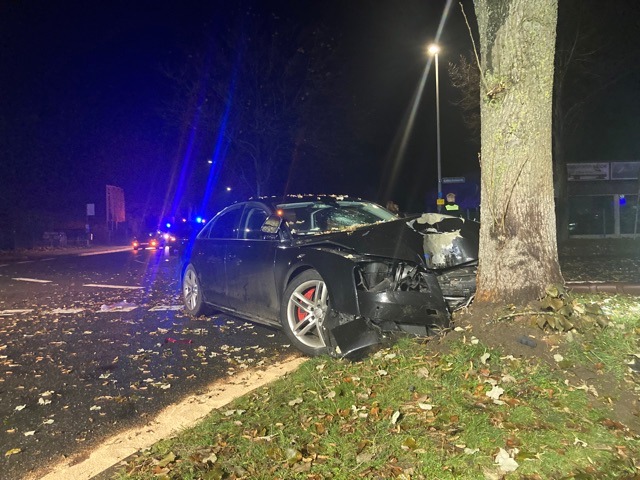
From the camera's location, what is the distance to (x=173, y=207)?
51.7 metres

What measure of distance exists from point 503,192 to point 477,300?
965 millimetres

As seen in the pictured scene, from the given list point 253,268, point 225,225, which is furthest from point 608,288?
point 225,225

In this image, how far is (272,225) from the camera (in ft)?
19.5

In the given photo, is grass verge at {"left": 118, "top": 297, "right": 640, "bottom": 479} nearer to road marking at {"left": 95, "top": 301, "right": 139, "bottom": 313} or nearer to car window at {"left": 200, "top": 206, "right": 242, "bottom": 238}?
car window at {"left": 200, "top": 206, "right": 242, "bottom": 238}

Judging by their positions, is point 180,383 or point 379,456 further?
point 180,383

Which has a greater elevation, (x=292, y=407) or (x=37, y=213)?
(x=37, y=213)

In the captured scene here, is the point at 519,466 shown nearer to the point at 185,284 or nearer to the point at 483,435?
the point at 483,435

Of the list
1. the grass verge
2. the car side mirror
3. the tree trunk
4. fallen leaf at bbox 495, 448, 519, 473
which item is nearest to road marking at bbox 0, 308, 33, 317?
the car side mirror

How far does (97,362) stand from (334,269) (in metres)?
2.92

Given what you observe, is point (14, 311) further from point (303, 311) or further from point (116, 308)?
point (303, 311)

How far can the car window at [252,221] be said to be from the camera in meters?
6.46

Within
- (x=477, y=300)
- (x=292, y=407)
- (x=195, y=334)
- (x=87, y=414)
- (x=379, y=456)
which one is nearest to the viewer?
(x=379, y=456)

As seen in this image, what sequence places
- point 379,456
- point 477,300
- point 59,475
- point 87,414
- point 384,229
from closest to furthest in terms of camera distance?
point 379,456, point 59,475, point 87,414, point 477,300, point 384,229

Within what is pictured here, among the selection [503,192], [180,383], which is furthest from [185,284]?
[503,192]
